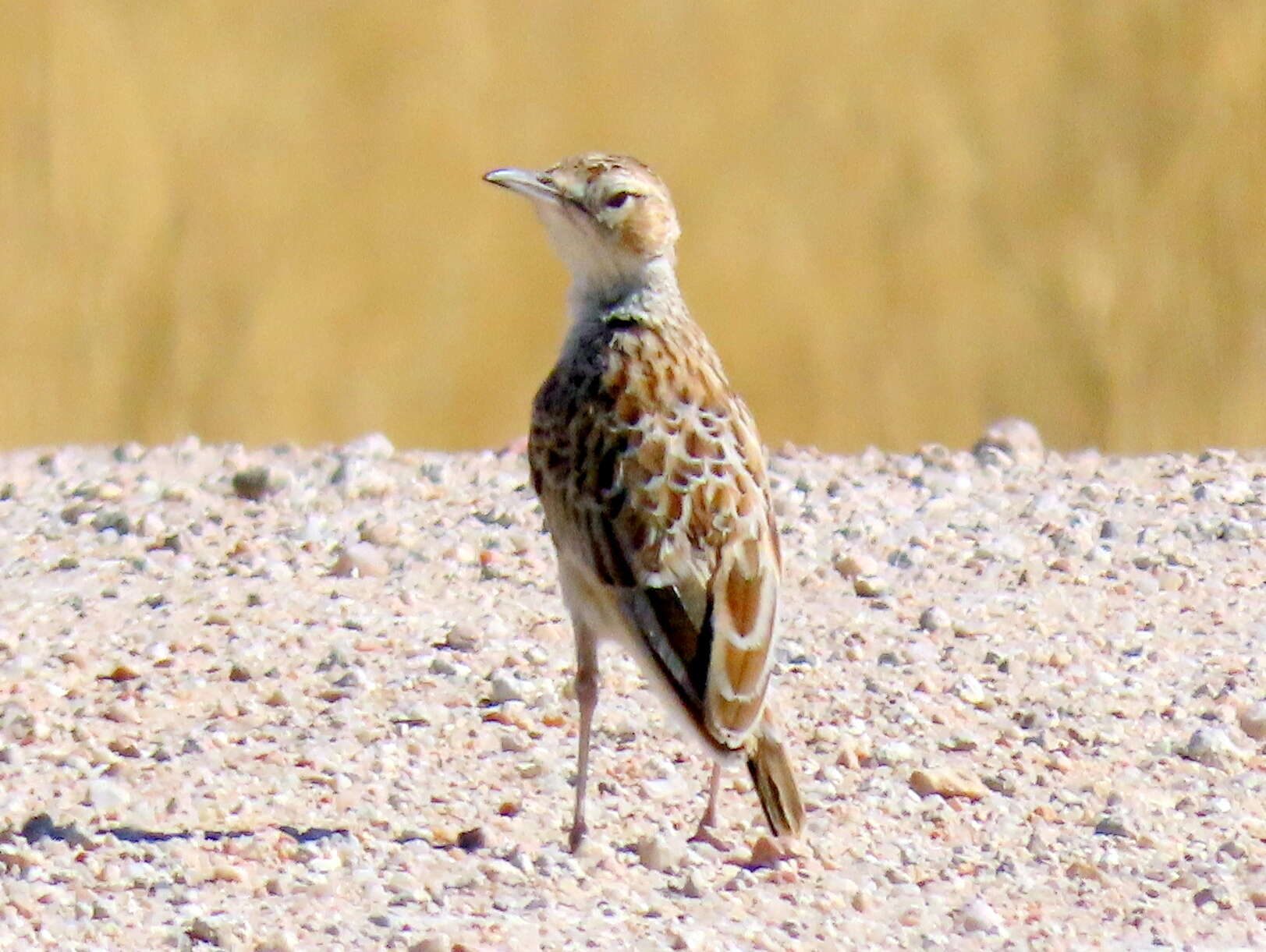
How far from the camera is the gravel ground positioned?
7.09 m

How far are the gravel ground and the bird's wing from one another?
22.6 inches

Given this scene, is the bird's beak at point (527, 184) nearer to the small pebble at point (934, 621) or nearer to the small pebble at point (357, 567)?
the small pebble at point (357, 567)

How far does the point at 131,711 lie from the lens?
336 inches

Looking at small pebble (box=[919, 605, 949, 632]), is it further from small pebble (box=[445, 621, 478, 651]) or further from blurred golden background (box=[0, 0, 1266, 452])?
blurred golden background (box=[0, 0, 1266, 452])

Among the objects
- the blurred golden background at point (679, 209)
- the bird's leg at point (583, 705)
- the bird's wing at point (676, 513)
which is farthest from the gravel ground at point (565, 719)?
the blurred golden background at point (679, 209)

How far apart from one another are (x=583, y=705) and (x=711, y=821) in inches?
19.7

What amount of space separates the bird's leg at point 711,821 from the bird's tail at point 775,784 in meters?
0.38

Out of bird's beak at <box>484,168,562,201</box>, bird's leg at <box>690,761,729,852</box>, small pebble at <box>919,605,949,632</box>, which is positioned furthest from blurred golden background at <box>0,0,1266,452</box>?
bird's leg at <box>690,761,729,852</box>

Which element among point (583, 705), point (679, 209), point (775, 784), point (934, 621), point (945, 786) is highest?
point (679, 209)

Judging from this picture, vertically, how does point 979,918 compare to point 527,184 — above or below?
below

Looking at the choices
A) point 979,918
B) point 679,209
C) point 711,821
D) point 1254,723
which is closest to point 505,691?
point 711,821

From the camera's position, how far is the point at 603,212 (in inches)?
329

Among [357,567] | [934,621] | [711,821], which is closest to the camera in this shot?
[711,821]

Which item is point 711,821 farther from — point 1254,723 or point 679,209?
point 679,209
